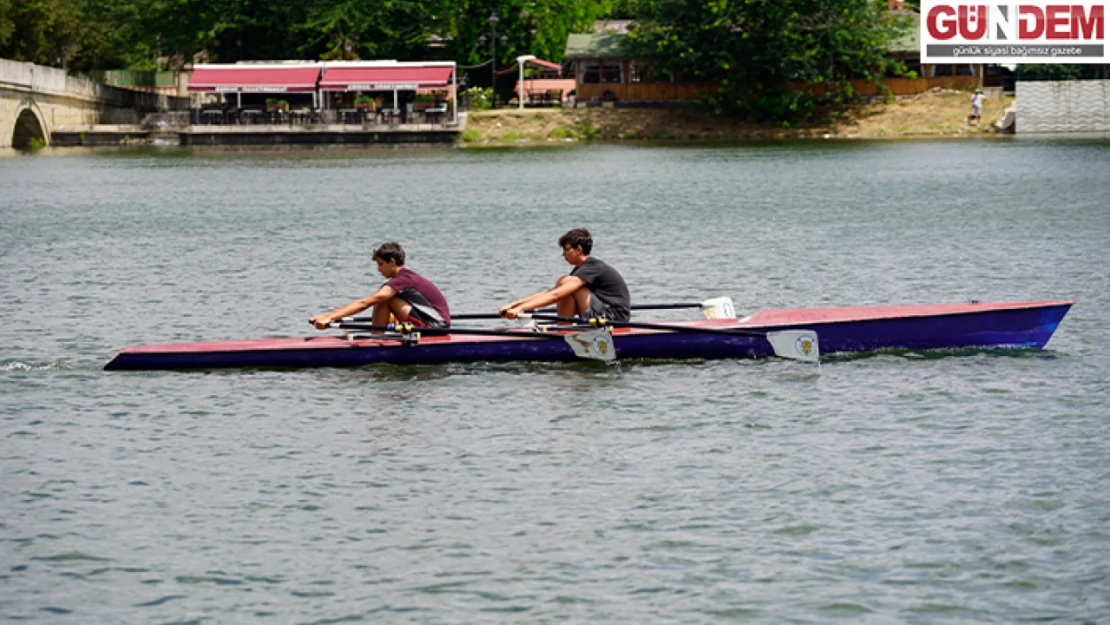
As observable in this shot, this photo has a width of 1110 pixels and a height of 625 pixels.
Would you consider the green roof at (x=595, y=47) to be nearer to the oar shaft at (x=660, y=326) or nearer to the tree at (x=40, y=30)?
the tree at (x=40, y=30)

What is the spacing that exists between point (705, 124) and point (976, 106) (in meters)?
13.3

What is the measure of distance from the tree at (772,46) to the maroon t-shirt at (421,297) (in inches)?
2401

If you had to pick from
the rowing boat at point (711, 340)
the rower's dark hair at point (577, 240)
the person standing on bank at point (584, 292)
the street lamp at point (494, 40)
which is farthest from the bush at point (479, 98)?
the rower's dark hair at point (577, 240)

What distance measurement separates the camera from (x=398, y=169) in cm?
6116

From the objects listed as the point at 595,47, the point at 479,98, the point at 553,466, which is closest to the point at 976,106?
the point at 595,47

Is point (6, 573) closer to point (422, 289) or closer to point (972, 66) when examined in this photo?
point (422, 289)

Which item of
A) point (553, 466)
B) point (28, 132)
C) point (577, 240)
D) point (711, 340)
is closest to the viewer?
point (553, 466)

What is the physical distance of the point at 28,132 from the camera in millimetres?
82375

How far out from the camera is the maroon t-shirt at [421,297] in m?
17.1

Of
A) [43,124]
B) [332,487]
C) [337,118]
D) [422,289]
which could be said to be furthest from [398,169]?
[332,487]

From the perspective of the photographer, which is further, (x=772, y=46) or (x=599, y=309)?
(x=772, y=46)

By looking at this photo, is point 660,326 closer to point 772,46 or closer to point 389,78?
point 772,46

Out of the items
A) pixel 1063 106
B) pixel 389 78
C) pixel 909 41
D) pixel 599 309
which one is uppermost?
pixel 909 41

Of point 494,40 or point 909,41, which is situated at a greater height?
point 494,40
